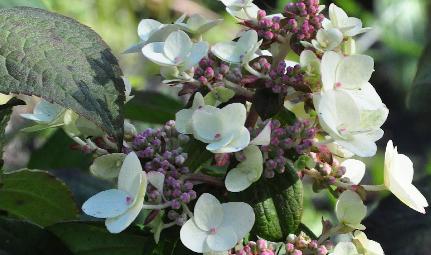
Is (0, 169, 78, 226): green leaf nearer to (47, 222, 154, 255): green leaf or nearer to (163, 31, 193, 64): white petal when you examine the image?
(47, 222, 154, 255): green leaf

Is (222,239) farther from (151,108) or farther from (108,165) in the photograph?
(151,108)

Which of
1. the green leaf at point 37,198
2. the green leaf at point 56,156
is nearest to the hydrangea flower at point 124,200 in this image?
the green leaf at point 37,198

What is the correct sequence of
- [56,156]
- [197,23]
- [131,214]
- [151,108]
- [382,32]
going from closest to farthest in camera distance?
[131,214] → [197,23] → [151,108] → [56,156] → [382,32]

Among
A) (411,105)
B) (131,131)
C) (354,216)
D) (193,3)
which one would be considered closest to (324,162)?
(354,216)

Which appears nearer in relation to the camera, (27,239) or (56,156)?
(27,239)

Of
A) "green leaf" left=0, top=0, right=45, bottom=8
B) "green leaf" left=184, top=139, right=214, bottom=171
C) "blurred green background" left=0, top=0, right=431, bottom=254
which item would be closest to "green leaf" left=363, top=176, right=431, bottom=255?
"green leaf" left=184, top=139, right=214, bottom=171

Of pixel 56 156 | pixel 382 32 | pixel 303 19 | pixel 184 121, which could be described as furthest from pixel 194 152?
pixel 382 32

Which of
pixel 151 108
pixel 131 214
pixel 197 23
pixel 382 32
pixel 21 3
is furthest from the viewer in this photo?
pixel 382 32
